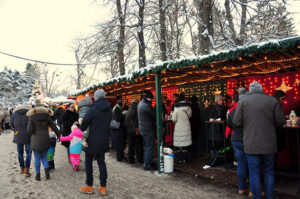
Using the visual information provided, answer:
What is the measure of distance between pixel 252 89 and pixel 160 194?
2.57 m

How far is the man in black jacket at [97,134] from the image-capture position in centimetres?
424

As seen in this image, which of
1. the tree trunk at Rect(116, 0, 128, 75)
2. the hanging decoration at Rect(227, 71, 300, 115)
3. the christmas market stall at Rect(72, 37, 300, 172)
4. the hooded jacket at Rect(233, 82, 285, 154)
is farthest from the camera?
the tree trunk at Rect(116, 0, 128, 75)

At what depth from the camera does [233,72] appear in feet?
21.2

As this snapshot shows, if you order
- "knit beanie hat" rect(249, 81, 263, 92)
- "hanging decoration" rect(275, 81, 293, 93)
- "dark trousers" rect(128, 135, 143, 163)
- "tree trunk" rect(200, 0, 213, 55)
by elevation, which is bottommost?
"dark trousers" rect(128, 135, 143, 163)

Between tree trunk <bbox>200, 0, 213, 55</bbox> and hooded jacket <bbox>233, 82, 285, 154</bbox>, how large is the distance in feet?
18.6

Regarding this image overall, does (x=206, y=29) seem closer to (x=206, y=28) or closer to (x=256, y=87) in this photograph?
(x=206, y=28)

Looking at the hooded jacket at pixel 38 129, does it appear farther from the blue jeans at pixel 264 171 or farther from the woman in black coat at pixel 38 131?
the blue jeans at pixel 264 171

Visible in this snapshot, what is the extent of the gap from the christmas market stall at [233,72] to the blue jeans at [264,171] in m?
1.70

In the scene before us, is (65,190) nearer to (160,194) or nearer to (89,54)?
(160,194)

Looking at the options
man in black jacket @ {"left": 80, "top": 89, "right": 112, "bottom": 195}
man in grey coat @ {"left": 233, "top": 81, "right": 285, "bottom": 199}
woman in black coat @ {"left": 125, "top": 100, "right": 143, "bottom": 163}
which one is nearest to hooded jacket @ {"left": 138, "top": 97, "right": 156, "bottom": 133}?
woman in black coat @ {"left": 125, "top": 100, "right": 143, "bottom": 163}

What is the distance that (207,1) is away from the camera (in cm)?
910

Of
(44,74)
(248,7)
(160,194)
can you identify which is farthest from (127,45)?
(44,74)

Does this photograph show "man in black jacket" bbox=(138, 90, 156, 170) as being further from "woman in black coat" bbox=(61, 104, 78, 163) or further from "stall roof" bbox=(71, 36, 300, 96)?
"woman in black coat" bbox=(61, 104, 78, 163)

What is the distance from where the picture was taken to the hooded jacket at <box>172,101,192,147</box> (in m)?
6.14
